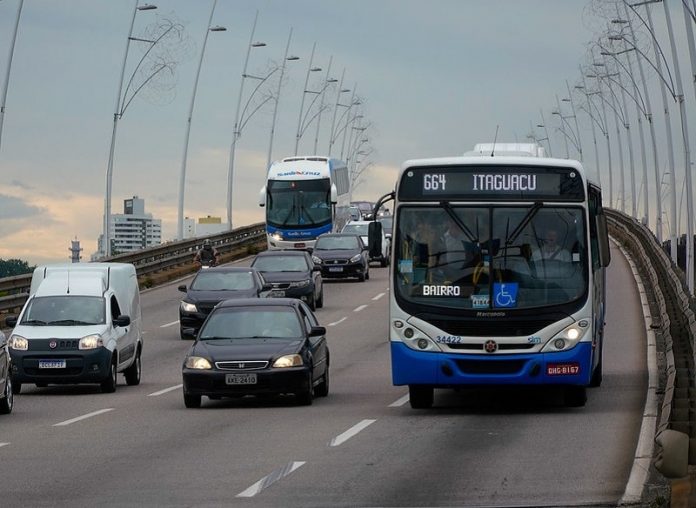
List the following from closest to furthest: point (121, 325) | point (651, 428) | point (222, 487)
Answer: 1. point (222, 487)
2. point (651, 428)
3. point (121, 325)

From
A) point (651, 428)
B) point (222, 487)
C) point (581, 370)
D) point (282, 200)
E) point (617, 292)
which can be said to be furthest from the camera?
point (282, 200)

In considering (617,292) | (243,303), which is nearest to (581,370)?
(243,303)

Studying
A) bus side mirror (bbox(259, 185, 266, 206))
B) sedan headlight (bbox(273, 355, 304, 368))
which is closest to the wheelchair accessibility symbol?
sedan headlight (bbox(273, 355, 304, 368))

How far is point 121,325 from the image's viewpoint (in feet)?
88.8

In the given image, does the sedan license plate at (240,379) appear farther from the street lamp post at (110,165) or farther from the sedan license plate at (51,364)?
the street lamp post at (110,165)

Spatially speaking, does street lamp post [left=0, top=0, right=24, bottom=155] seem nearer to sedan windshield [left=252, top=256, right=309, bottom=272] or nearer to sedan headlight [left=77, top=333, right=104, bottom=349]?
sedan windshield [left=252, top=256, right=309, bottom=272]

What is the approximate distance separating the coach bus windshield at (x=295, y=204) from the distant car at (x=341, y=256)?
11.0 meters

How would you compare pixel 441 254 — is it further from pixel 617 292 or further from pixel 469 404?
pixel 617 292

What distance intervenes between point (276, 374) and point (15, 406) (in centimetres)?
429

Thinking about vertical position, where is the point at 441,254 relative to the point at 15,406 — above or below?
above

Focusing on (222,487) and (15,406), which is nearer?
(222,487)

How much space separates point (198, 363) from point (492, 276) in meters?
4.26

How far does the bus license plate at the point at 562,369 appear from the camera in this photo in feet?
67.2

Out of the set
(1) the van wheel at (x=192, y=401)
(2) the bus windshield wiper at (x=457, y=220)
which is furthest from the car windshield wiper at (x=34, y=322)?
(2) the bus windshield wiper at (x=457, y=220)
